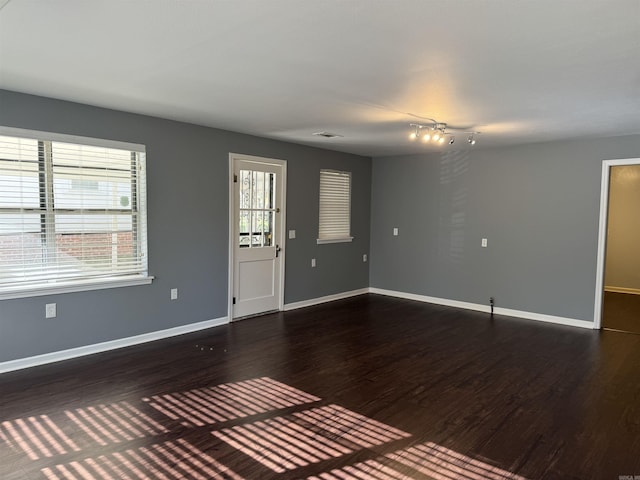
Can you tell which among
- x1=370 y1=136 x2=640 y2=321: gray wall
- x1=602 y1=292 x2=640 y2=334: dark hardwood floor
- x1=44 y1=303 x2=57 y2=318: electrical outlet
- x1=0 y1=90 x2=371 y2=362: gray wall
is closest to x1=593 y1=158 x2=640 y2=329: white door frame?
x1=370 y1=136 x2=640 y2=321: gray wall

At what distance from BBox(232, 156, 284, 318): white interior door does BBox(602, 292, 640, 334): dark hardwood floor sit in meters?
4.36

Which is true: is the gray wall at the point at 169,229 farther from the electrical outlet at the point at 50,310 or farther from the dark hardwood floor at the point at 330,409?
the dark hardwood floor at the point at 330,409

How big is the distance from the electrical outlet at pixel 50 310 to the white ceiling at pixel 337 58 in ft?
5.96

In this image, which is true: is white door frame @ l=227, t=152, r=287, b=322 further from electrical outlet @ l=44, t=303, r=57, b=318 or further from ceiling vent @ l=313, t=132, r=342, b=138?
electrical outlet @ l=44, t=303, r=57, b=318

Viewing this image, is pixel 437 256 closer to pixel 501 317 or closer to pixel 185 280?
pixel 501 317

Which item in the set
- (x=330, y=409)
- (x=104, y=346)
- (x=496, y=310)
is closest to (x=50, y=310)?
(x=104, y=346)

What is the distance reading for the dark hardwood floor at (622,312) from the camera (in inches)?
215

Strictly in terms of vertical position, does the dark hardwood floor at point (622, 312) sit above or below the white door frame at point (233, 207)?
below

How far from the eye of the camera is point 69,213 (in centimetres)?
387

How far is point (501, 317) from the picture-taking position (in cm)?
587

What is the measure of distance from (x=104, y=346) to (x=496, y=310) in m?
4.99

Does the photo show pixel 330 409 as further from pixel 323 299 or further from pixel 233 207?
pixel 323 299

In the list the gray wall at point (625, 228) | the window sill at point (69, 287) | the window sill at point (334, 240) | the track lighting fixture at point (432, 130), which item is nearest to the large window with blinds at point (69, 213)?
the window sill at point (69, 287)

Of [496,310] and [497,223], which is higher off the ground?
[497,223]
